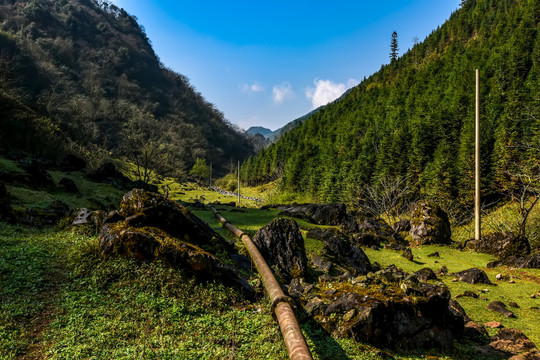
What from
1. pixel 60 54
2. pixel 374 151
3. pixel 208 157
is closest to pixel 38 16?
pixel 60 54

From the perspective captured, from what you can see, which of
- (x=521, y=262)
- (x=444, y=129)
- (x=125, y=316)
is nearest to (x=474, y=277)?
(x=521, y=262)

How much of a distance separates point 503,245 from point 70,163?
3201 centimetres

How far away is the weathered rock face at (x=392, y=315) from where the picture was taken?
440cm

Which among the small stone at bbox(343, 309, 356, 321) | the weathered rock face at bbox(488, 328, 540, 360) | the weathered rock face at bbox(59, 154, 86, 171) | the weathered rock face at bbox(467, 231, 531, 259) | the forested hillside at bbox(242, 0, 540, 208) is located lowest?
the weathered rock face at bbox(488, 328, 540, 360)

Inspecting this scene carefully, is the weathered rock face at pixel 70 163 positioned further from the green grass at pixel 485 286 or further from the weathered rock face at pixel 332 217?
the green grass at pixel 485 286

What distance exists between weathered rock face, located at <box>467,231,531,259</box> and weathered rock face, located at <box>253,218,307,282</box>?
37.8 feet

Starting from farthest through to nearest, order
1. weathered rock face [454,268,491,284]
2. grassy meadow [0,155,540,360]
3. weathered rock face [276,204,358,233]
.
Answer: weathered rock face [276,204,358,233] → weathered rock face [454,268,491,284] → grassy meadow [0,155,540,360]

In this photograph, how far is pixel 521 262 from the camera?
11148 millimetres

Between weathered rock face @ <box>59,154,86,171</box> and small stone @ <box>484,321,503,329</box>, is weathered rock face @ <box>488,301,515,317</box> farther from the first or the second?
weathered rock face @ <box>59,154,86,171</box>

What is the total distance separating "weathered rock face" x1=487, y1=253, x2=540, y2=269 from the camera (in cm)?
1084

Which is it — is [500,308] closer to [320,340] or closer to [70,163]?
[320,340]

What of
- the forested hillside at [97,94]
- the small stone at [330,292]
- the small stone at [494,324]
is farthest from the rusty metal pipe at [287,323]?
the forested hillside at [97,94]

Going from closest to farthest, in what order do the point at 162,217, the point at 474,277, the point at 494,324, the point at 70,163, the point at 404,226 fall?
the point at 494,324 < the point at 162,217 < the point at 474,277 < the point at 404,226 < the point at 70,163

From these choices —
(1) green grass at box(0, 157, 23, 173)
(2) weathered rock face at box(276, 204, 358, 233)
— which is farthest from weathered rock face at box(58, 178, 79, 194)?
(2) weathered rock face at box(276, 204, 358, 233)
